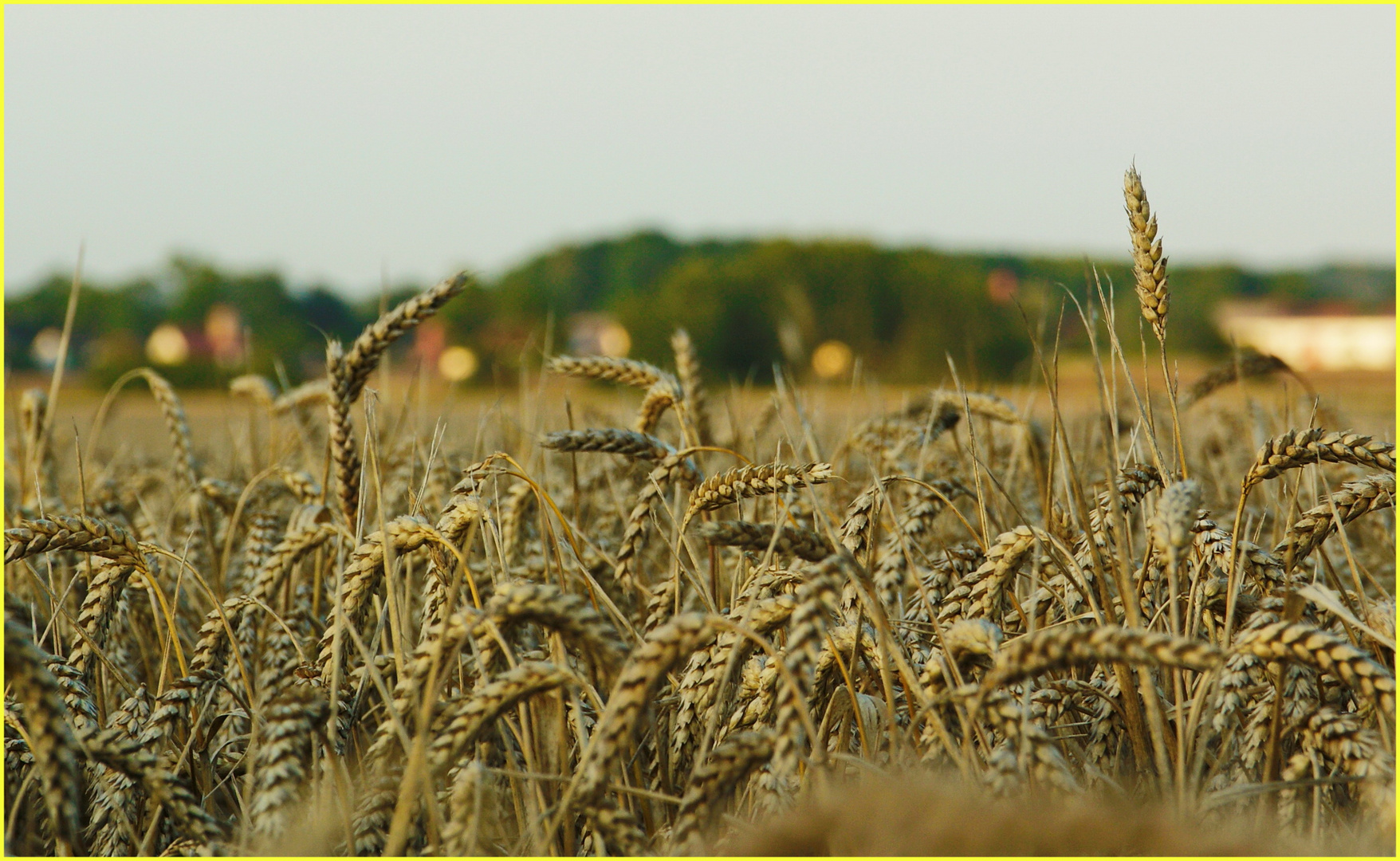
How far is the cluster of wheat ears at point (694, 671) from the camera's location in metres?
1.02

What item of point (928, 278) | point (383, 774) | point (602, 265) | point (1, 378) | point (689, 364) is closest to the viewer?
point (383, 774)

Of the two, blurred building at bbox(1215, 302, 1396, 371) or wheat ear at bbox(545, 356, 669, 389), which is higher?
wheat ear at bbox(545, 356, 669, 389)

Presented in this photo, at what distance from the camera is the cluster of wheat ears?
102cm

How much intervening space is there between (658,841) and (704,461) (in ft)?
6.38

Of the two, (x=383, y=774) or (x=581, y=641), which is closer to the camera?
(x=581, y=641)

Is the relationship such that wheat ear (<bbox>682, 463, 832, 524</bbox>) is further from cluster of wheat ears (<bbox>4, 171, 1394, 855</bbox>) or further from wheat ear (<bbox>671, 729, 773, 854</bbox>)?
wheat ear (<bbox>671, 729, 773, 854</bbox>)

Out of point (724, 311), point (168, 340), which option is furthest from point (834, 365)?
point (168, 340)

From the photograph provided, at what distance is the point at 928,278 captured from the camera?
164 ft

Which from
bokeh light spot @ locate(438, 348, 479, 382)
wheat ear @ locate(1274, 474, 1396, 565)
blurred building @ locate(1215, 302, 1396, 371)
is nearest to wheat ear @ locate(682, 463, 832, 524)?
wheat ear @ locate(1274, 474, 1396, 565)

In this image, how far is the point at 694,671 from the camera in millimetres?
1444

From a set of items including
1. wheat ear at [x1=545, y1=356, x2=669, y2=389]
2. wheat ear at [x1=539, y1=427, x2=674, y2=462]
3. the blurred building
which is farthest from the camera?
the blurred building

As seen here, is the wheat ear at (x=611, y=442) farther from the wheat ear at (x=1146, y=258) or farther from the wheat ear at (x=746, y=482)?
the wheat ear at (x=1146, y=258)

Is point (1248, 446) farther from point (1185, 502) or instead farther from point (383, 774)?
point (383, 774)

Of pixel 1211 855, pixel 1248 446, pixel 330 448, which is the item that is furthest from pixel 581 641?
pixel 1248 446
